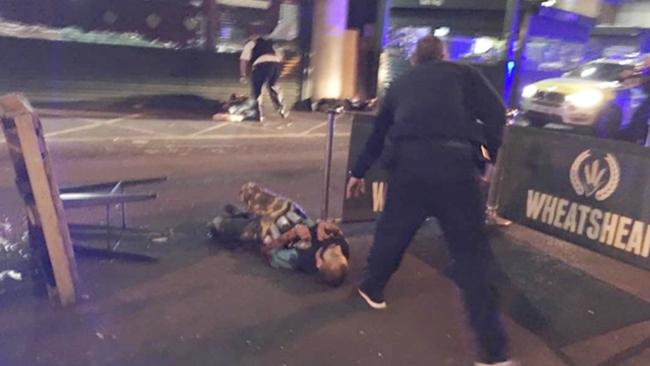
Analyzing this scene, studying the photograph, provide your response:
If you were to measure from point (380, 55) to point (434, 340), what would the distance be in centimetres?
1355

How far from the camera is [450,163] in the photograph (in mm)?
3543

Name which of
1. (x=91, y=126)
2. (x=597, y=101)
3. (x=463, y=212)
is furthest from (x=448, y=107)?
(x=91, y=126)

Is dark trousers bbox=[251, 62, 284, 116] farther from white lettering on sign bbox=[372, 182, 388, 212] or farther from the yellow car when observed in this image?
white lettering on sign bbox=[372, 182, 388, 212]

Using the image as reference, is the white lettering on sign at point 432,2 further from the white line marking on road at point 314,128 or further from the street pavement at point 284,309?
the street pavement at point 284,309

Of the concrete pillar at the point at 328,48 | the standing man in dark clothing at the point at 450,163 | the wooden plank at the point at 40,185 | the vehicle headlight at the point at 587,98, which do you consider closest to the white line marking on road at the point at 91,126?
the concrete pillar at the point at 328,48

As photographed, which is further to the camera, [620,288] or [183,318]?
[620,288]

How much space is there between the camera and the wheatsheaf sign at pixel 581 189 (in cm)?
504

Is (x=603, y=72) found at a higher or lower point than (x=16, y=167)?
Answer: lower

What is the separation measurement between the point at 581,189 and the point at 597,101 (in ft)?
22.3

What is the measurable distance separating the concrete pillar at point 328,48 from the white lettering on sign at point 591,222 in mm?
10597

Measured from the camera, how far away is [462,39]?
600 inches

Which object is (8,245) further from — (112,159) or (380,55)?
(380,55)

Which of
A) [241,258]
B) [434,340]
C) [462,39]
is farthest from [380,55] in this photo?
[434,340]

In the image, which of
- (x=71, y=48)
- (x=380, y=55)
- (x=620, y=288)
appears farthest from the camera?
(x=380, y=55)
